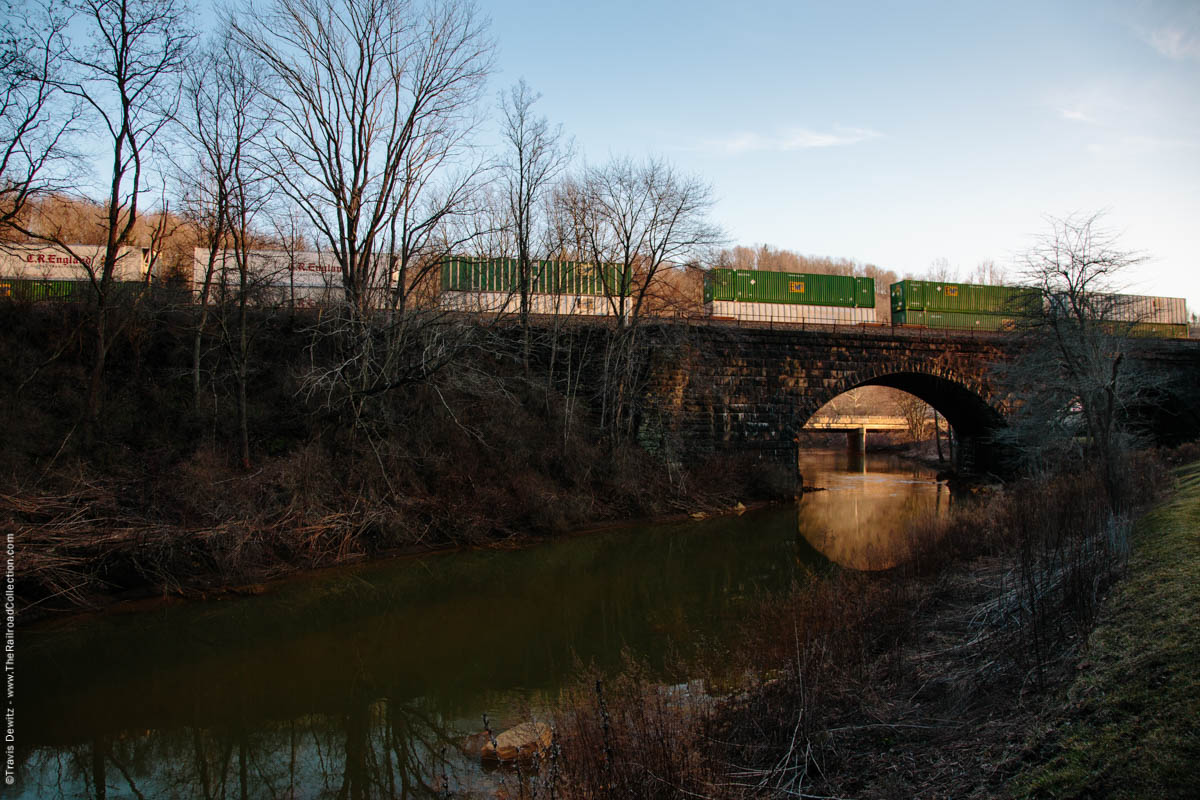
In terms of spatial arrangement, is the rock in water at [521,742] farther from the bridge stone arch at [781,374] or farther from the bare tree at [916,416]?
the bare tree at [916,416]

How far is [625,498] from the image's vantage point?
21.4 m

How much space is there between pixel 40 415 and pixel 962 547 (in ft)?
63.2

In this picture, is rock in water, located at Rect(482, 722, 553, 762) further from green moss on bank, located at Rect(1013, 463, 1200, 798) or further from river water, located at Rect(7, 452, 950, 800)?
green moss on bank, located at Rect(1013, 463, 1200, 798)

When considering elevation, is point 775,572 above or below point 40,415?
below

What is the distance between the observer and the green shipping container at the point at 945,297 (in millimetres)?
31859

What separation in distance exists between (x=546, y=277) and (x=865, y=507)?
1351 centimetres

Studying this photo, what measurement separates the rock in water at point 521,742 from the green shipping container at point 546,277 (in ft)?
54.2

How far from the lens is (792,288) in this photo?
1168 inches

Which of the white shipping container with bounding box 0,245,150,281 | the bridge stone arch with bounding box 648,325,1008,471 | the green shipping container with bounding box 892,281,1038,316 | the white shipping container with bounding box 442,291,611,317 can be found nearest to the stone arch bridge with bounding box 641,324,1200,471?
the bridge stone arch with bounding box 648,325,1008,471

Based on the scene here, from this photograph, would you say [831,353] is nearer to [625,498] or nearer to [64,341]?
[625,498]

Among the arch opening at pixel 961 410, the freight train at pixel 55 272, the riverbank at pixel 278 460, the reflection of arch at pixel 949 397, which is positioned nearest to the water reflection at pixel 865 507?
the arch opening at pixel 961 410

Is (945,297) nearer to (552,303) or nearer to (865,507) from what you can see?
(865,507)

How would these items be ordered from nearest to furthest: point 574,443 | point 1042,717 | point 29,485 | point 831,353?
point 1042,717 < point 29,485 < point 574,443 < point 831,353

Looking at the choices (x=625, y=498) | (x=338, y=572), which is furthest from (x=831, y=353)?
(x=338, y=572)
